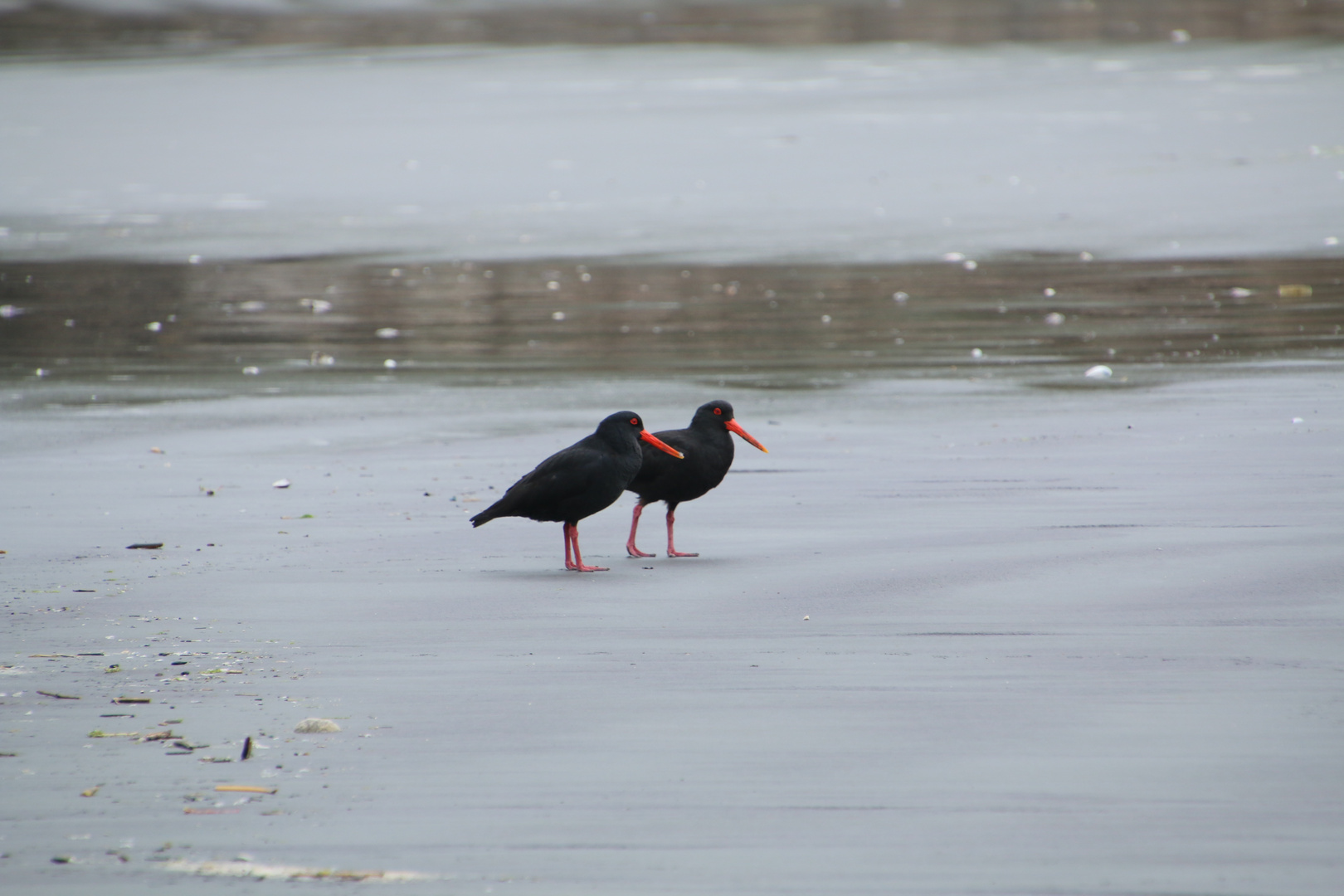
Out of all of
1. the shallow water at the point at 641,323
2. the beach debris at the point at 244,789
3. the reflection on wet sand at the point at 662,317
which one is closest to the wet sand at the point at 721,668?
the beach debris at the point at 244,789

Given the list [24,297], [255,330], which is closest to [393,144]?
[24,297]

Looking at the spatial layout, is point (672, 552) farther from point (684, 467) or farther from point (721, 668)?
point (721, 668)

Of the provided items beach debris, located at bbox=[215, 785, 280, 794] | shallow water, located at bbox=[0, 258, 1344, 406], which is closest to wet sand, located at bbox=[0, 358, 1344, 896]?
beach debris, located at bbox=[215, 785, 280, 794]

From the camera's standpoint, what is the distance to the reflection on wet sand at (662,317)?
11.5 m

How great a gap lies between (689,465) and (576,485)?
656 millimetres

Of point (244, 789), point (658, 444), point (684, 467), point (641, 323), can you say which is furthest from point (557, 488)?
point (641, 323)

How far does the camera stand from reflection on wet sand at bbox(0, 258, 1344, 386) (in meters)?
11.5

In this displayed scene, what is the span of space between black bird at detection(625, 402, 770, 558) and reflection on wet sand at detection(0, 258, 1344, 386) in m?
3.47

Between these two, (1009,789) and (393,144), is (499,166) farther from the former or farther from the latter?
(1009,789)

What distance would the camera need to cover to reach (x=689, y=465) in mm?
7051

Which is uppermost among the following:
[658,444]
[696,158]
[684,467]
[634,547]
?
[696,158]

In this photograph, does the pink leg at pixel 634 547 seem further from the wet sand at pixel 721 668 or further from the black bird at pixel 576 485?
the black bird at pixel 576 485

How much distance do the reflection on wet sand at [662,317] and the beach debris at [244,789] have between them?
677 centimetres

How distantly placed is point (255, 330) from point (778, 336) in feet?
13.8
